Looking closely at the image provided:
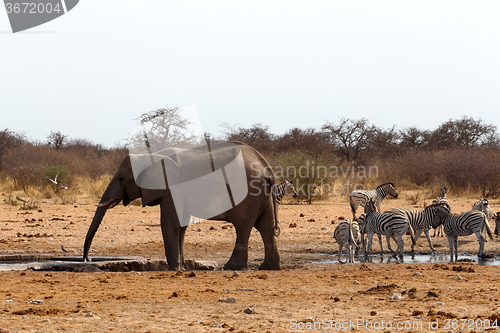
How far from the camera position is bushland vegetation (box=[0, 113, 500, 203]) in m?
23.8

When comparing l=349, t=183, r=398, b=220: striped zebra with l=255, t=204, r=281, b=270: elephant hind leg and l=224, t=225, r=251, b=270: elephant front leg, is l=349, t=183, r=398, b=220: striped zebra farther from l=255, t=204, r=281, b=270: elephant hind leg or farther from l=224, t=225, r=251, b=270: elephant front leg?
l=224, t=225, r=251, b=270: elephant front leg

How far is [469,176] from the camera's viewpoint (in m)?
25.5

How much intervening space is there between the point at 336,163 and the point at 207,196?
67.4 feet

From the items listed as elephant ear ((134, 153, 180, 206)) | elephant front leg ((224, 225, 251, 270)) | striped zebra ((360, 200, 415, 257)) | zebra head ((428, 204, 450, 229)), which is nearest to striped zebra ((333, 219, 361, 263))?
striped zebra ((360, 200, 415, 257))

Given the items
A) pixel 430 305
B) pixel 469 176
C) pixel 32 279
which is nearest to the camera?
pixel 430 305

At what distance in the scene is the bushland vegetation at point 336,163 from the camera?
23.8 m

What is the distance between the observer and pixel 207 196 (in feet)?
26.9

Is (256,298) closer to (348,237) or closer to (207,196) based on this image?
(207,196)

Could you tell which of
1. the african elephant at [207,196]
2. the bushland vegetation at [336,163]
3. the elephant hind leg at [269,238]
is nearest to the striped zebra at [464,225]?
the elephant hind leg at [269,238]

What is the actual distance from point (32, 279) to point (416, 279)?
4.99 metres

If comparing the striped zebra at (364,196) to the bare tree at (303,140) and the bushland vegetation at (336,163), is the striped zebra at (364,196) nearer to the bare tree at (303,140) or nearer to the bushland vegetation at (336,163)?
the bushland vegetation at (336,163)

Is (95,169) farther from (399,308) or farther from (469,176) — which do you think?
(399,308)

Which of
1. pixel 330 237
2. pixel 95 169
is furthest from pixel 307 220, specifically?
pixel 95 169

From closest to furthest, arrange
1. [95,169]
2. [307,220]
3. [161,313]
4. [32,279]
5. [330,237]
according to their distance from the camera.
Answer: [161,313]
[32,279]
[330,237]
[307,220]
[95,169]
